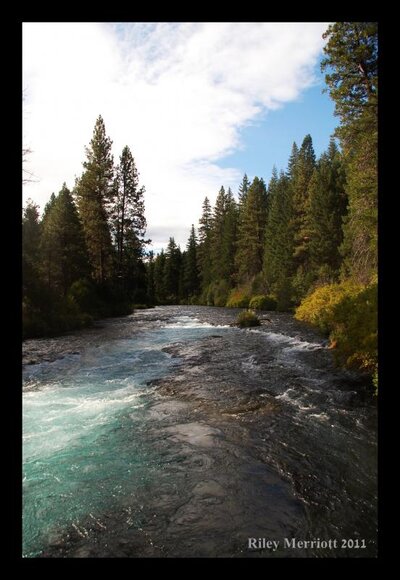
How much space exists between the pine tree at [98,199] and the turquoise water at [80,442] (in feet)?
A: 82.3

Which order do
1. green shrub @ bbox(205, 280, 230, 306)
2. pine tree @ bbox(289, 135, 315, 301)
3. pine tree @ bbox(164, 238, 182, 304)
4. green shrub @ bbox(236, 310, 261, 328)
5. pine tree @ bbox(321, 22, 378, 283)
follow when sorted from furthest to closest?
pine tree @ bbox(164, 238, 182, 304) → green shrub @ bbox(205, 280, 230, 306) → pine tree @ bbox(289, 135, 315, 301) → green shrub @ bbox(236, 310, 261, 328) → pine tree @ bbox(321, 22, 378, 283)

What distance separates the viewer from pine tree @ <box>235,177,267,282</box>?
5144 cm

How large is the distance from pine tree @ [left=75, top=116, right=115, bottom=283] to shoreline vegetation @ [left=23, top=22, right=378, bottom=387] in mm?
108

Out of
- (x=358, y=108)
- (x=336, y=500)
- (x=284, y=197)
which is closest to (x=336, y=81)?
(x=358, y=108)

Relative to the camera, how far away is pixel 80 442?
6.23 meters

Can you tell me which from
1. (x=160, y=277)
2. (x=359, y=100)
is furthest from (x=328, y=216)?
(x=160, y=277)

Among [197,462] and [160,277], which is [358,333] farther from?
[160,277]

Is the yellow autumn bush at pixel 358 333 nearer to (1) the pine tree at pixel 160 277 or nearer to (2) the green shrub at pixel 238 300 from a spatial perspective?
(2) the green shrub at pixel 238 300

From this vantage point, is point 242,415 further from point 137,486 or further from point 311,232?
point 311,232

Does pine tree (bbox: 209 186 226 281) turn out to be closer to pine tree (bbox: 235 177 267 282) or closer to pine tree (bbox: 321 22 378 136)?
pine tree (bbox: 235 177 267 282)

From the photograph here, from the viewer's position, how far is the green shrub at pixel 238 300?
4556 centimetres

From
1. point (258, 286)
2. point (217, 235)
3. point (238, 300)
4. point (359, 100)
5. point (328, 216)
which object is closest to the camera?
point (359, 100)

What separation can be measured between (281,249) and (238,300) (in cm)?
947

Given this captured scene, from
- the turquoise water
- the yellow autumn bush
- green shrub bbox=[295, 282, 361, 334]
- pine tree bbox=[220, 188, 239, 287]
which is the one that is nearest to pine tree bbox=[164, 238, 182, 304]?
pine tree bbox=[220, 188, 239, 287]
